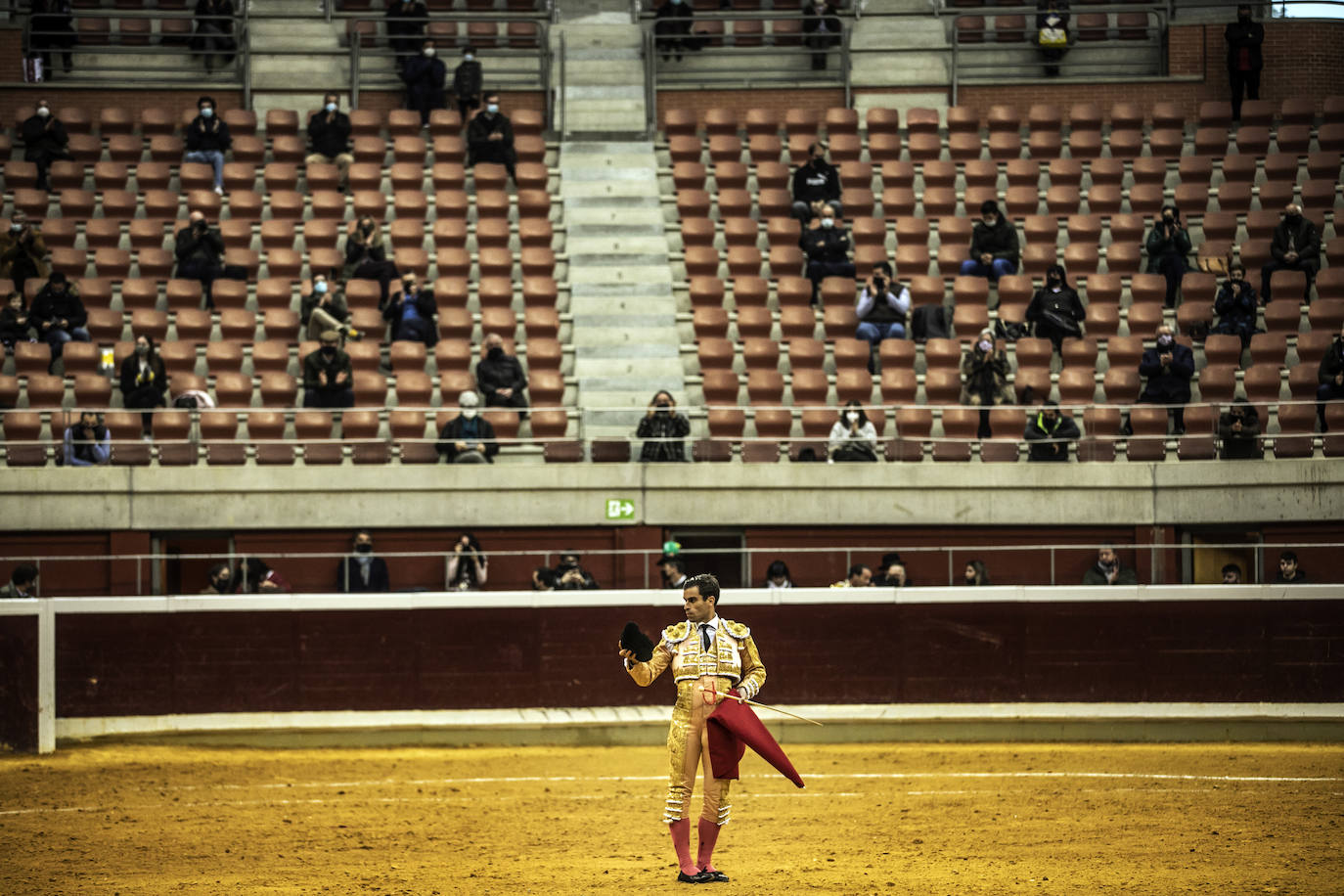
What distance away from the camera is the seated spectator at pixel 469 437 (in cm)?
2072

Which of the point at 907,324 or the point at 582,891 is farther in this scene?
the point at 907,324

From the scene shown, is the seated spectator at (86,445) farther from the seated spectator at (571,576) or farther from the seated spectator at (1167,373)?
the seated spectator at (1167,373)

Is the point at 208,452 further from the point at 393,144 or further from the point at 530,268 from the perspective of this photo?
the point at 393,144

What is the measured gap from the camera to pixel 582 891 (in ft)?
35.1

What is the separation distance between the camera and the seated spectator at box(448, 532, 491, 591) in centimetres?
1891

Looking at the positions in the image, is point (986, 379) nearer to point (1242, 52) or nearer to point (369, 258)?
point (369, 258)

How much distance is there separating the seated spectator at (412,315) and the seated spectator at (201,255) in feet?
9.09

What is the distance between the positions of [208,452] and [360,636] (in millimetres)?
3887

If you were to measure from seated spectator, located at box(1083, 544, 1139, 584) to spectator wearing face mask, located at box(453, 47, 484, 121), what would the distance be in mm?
13637

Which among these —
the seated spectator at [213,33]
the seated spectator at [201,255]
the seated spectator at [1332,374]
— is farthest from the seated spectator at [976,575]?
the seated spectator at [213,33]

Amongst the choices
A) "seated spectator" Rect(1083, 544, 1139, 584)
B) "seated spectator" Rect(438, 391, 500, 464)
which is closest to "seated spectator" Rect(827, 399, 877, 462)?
"seated spectator" Rect(1083, 544, 1139, 584)

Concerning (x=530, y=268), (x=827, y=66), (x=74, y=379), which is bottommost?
(x=74, y=379)

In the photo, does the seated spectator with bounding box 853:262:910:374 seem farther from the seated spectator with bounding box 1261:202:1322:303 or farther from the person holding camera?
the seated spectator with bounding box 1261:202:1322:303

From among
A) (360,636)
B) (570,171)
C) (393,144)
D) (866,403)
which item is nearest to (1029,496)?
(866,403)
